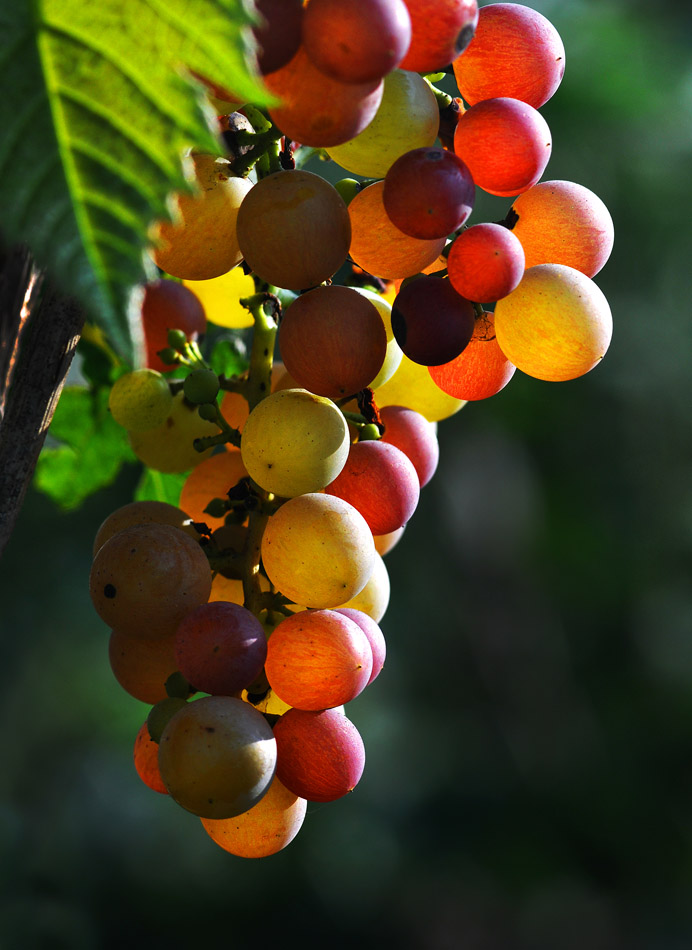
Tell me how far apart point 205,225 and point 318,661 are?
0.21 m

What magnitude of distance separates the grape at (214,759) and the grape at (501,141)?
27 cm

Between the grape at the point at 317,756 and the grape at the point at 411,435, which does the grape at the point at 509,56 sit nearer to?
the grape at the point at 411,435

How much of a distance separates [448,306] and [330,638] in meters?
0.16

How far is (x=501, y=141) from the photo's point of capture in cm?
41

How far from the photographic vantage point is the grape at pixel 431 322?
410mm

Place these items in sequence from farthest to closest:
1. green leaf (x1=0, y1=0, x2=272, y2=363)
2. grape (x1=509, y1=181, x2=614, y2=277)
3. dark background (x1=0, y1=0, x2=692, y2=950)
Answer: dark background (x1=0, y1=0, x2=692, y2=950) < grape (x1=509, y1=181, x2=614, y2=277) < green leaf (x1=0, y1=0, x2=272, y2=363)

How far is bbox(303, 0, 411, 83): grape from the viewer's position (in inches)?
11.7

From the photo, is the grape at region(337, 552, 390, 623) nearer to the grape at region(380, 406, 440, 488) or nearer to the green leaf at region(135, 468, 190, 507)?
the grape at region(380, 406, 440, 488)

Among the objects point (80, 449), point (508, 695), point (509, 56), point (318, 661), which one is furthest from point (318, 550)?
point (508, 695)

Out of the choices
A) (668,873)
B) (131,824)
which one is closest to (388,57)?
(131,824)

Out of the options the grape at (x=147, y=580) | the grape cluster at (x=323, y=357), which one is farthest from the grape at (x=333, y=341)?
the grape at (x=147, y=580)

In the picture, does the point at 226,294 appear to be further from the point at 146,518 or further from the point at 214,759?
the point at 214,759

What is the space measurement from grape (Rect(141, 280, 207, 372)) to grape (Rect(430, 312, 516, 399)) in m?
0.17

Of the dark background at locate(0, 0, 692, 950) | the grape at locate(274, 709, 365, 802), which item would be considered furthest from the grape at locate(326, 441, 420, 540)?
the dark background at locate(0, 0, 692, 950)
